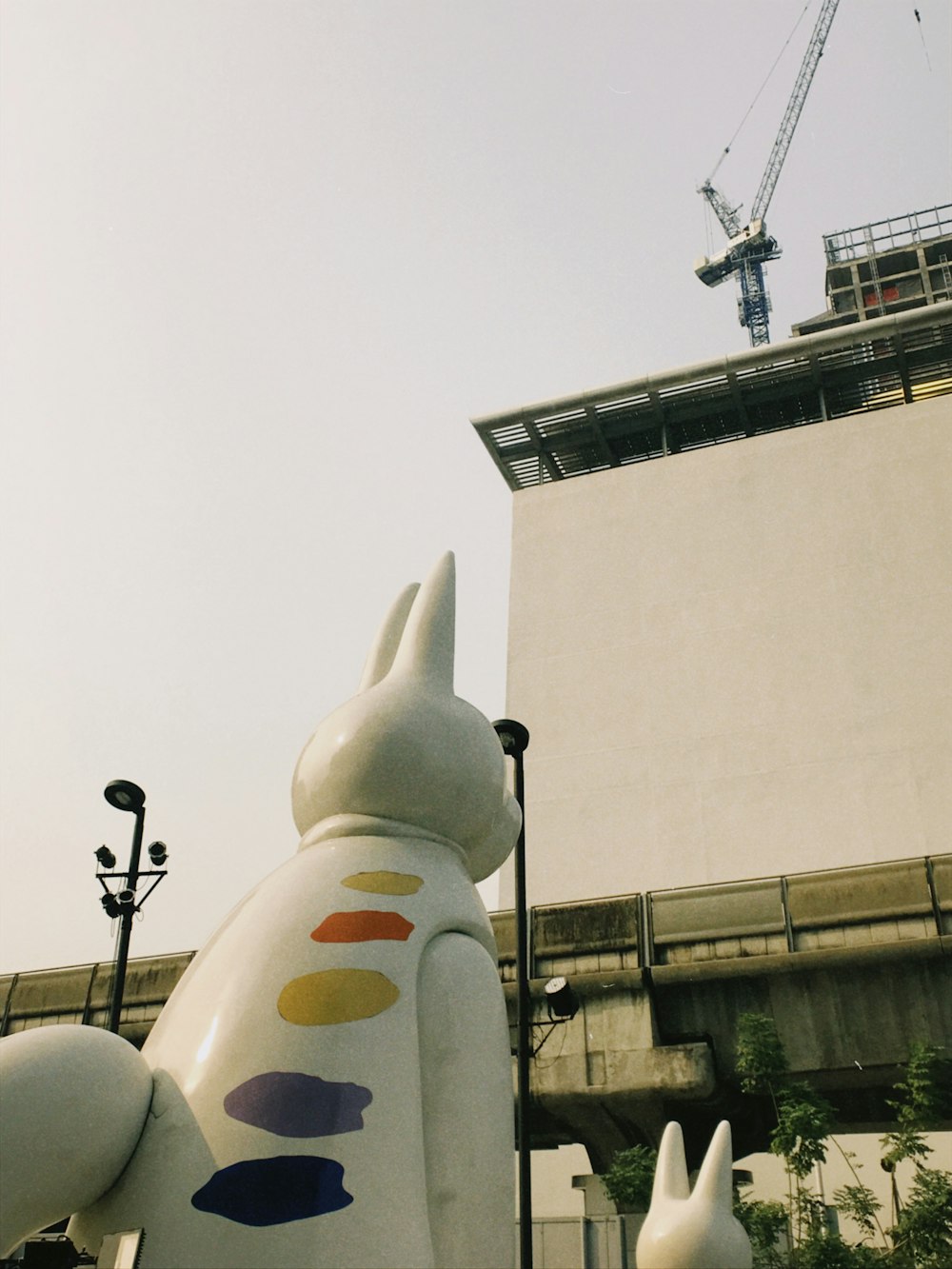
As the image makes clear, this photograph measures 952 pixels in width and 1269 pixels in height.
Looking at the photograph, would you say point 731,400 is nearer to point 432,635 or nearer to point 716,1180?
point 432,635

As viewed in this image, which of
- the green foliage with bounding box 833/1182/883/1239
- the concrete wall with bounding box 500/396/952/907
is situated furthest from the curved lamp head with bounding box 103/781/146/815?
the concrete wall with bounding box 500/396/952/907

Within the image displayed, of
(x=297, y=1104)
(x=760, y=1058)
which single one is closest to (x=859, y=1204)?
(x=760, y=1058)

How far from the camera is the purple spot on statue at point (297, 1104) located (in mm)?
3781

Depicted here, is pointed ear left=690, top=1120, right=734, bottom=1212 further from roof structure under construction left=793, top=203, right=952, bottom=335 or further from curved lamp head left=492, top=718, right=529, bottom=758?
roof structure under construction left=793, top=203, right=952, bottom=335

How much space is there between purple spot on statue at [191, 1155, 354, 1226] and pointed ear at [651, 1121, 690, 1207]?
201 cm

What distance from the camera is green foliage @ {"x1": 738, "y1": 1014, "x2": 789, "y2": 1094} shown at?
10672 millimetres

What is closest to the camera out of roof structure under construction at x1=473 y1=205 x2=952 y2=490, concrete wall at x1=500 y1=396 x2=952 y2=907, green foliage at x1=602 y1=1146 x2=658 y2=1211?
green foliage at x1=602 y1=1146 x2=658 y2=1211

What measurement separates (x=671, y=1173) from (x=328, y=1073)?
214 cm

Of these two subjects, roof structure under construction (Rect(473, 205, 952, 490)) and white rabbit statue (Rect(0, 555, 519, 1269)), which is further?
roof structure under construction (Rect(473, 205, 952, 490))

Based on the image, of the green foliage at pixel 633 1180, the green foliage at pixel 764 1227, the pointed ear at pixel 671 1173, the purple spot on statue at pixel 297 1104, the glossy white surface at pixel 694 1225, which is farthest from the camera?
the green foliage at pixel 633 1180

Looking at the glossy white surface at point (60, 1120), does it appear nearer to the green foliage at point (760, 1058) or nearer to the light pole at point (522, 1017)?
the light pole at point (522, 1017)

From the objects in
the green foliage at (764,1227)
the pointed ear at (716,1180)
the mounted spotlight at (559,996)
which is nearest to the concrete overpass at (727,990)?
the green foliage at (764,1227)

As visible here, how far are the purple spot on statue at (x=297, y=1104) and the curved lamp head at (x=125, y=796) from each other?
663 centimetres

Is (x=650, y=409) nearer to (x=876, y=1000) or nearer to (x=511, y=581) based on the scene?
(x=511, y=581)
